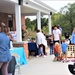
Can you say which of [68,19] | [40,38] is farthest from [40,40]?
[68,19]

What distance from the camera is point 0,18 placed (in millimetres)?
21969

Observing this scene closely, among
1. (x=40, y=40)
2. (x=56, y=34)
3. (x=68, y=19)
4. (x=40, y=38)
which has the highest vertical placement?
(x=68, y=19)

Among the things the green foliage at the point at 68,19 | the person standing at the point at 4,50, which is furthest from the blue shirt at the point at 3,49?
the green foliage at the point at 68,19

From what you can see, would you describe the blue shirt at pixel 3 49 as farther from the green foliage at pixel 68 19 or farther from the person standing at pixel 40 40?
the green foliage at pixel 68 19

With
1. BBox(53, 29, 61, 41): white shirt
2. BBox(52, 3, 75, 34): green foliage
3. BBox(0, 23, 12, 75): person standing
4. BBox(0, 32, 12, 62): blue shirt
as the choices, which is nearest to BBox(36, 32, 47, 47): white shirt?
BBox(53, 29, 61, 41): white shirt

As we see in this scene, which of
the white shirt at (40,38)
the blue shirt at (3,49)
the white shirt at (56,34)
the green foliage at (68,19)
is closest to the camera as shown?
the blue shirt at (3,49)

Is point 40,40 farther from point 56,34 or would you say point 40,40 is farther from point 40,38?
point 56,34

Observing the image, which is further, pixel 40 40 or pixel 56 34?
pixel 56 34

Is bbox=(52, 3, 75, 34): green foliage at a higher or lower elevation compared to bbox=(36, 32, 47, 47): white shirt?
higher

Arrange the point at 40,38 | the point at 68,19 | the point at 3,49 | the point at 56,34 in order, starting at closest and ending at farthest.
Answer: the point at 3,49 → the point at 40,38 → the point at 56,34 → the point at 68,19

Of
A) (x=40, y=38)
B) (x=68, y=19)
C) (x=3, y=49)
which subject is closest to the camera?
(x=3, y=49)

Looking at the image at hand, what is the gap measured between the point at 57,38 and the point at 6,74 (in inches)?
343

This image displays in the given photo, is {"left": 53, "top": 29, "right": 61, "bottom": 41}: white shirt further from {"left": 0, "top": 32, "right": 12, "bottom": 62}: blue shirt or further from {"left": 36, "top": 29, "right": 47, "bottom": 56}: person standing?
{"left": 0, "top": 32, "right": 12, "bottom": 62}: blue shirt

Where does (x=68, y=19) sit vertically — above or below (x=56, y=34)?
above
